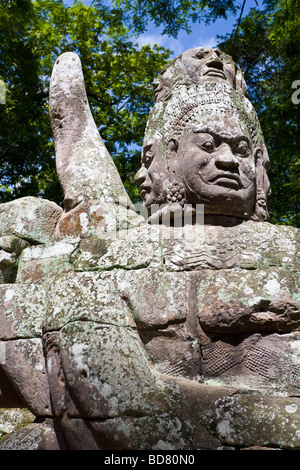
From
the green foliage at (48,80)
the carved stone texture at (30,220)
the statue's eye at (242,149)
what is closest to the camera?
the statue's eye at (242,149)

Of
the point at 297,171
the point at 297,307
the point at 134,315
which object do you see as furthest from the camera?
the point at 297,171

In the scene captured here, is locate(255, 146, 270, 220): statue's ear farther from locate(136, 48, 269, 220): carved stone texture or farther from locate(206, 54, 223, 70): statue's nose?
locate(206, 54, 223, 70): statue's nose

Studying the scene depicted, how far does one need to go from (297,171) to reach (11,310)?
6.20 meters

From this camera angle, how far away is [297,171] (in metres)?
8.27

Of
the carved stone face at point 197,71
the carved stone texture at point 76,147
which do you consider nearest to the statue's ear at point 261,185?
the carved stone face at point 197,71

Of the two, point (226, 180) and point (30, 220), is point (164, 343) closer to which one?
point (226, 180)

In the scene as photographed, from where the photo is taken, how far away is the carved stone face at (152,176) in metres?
3.39

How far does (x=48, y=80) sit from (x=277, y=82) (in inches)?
203

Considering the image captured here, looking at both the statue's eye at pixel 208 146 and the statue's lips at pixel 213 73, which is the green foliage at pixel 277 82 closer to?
the statue's lips at pixel 213 73

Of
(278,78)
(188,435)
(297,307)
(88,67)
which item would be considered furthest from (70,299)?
(88,67)

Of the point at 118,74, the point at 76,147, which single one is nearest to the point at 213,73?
the point at 76,147

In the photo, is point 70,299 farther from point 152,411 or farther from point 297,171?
point 297,171

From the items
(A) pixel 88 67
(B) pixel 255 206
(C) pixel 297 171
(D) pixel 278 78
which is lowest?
(B) pixel 255 206

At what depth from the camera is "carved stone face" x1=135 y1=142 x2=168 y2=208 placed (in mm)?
3391
